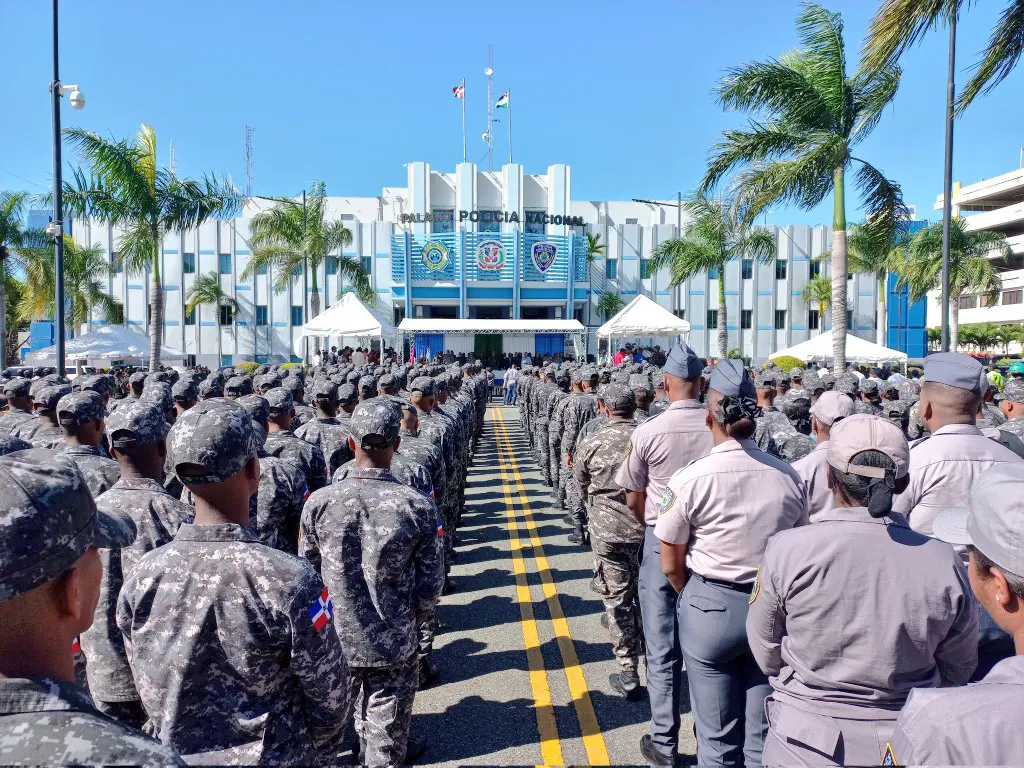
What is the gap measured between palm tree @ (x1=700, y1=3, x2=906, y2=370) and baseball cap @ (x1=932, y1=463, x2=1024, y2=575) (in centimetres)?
1418

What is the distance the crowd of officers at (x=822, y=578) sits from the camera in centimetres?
159

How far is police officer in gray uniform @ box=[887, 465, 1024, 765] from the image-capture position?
4.45ft

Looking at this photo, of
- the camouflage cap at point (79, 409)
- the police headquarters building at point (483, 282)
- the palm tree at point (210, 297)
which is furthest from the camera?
the police headquarters building at point (483, 282)

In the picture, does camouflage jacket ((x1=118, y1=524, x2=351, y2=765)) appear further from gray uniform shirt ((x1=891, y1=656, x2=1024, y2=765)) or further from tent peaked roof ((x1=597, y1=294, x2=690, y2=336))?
tent peaked roof ((x1=597, y1=294, x2=690, y2=336))

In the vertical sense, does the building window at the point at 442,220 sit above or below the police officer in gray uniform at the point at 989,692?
above

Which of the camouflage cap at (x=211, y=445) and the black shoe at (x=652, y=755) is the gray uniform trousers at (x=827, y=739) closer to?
the black shoe at (x=652, y=755)

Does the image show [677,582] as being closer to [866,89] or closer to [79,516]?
[79,516]

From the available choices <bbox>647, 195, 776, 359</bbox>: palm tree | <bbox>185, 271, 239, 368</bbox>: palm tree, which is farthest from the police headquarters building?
<bbox>647, 195, 776, 359</bbox>: palm tree

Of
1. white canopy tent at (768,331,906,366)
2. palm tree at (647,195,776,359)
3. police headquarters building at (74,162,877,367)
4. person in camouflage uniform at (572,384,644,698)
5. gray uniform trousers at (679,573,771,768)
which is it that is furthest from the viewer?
police headquarters building at (74,162,877,367)

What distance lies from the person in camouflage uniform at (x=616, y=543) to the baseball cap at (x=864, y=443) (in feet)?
7.90

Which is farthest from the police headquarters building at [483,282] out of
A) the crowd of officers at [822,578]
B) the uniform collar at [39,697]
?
the uniform collar at [39,697]

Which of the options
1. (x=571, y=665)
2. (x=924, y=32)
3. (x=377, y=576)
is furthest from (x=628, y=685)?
(x=924, y=32)

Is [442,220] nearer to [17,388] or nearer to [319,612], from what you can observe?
[17,388]

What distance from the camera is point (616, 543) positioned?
490 cm
